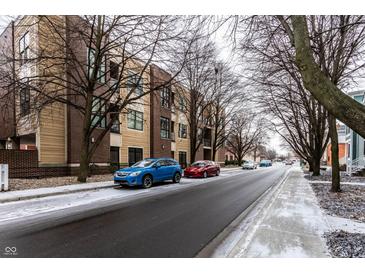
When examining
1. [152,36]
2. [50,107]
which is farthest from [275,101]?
[50,107]

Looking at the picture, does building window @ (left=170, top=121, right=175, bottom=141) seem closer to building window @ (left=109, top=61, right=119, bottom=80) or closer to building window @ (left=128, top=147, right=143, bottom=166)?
building window @ (left=128, top=147, right=143, bottom=166)

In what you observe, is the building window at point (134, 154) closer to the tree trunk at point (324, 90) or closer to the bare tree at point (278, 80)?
the bare tree at point (278, 80)

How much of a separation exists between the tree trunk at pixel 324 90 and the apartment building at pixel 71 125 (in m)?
9.63

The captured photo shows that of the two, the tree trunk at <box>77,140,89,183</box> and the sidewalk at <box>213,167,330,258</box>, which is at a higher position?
the tree trunk at <box>77,140,89,183</box>

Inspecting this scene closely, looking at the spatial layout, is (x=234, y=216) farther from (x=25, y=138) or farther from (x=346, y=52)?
(x=25, y=138)

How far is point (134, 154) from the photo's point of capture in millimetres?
23438

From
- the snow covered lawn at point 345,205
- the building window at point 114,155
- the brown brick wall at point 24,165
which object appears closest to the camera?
the snow covered lawn at point 345,205

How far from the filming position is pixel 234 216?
22.2ft

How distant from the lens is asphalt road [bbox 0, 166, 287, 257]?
4148 millimetres

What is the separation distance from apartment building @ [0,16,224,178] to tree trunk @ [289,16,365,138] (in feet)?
31.6

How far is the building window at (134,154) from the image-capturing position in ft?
74.6

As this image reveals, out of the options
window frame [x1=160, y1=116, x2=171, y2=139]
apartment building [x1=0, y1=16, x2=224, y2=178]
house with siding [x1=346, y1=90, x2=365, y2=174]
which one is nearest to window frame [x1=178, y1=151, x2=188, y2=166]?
apartment building [x1=0, y1=16, x2=224, y2=178]

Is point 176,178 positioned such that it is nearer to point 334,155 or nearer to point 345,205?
point 334,155

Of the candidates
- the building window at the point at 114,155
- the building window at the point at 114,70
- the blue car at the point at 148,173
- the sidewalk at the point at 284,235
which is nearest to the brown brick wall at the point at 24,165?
the building window at the point at 114,155
